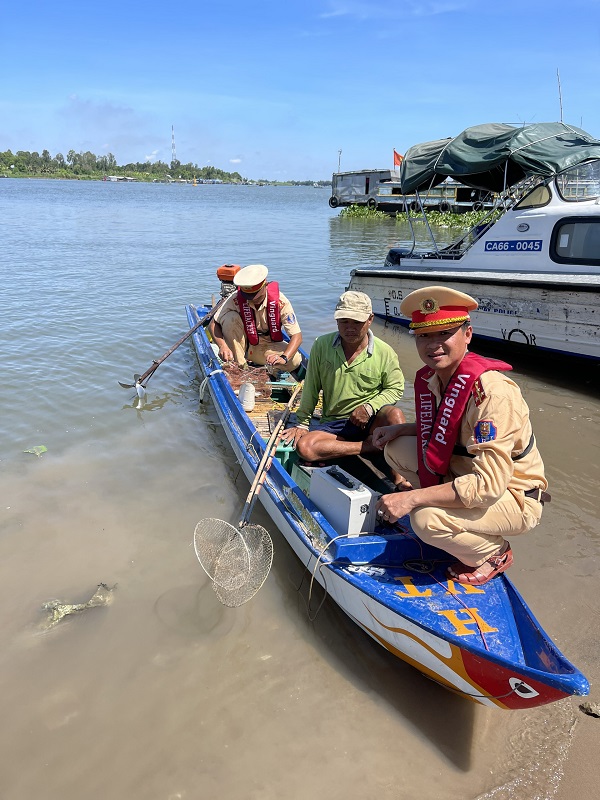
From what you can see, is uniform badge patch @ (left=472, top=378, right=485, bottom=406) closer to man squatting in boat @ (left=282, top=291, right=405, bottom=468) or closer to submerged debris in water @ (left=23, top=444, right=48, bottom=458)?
man squatting in boat @ (left=282, top=291, right=405, bottom=468)

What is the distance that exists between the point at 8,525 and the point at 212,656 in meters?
2.55

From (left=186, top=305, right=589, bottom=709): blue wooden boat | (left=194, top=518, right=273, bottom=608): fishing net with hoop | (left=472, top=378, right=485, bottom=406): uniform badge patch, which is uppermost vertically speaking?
(left=472, top=378, right=485, bottom=406): uniform badge patch

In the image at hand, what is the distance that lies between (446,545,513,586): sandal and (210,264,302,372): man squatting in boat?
411cm

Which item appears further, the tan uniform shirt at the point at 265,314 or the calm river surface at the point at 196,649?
the tan uniform shirt at the point at 265,314

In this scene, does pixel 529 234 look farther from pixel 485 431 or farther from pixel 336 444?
pixel 485 431

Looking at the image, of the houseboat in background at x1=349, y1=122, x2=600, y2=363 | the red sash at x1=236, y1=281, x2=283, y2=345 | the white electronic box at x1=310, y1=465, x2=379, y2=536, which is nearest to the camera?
the white electronic box at x1=310, y1=465, x2=379, y2=536

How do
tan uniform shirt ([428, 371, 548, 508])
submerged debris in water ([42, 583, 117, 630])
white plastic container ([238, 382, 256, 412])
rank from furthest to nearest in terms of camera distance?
white plastic container ([238, 382, 256, 412]) < submerged debris in water ([42, 583, 117, 630]) < tan uniform shirt ([428, 371, 548, 508])

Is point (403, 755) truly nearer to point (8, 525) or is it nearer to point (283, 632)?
point (283, 632)

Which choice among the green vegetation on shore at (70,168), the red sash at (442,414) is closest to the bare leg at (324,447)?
the red sash at (442,414)

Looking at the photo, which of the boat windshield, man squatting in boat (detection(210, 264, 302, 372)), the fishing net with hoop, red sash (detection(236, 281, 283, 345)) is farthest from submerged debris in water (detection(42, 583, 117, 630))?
the boat windshield

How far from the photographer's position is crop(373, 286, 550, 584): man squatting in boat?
2990 millimetres

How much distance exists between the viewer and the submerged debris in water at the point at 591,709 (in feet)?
11.3

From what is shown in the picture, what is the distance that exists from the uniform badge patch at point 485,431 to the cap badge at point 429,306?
64cm

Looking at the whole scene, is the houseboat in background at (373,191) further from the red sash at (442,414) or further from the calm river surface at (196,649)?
the red sash at (442,414)
